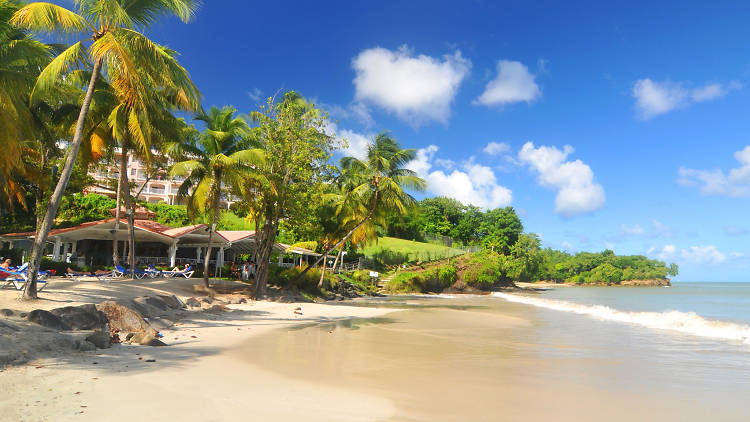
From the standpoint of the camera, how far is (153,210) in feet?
123

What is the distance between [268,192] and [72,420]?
50.6ft

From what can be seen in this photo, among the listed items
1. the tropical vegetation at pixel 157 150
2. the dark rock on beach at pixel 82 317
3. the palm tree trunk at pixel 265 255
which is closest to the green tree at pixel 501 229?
the tropical vegetation at pixel 157 150

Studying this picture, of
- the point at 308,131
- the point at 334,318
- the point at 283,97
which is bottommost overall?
the point at 334,318

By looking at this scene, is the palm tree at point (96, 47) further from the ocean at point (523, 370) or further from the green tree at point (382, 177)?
the green tree at point (382, 177)

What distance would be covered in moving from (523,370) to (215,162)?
15654 millimetres

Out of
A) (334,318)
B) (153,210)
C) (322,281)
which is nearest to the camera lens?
(334,318)

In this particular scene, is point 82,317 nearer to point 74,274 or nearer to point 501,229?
point 74,274

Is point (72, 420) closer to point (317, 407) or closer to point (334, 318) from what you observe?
point (317, 407)

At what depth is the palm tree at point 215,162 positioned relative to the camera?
60.8ft

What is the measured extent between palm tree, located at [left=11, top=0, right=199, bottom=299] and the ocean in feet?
20.7

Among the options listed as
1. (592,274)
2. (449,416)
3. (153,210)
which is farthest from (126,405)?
(592,274)

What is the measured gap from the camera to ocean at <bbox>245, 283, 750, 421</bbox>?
521cm

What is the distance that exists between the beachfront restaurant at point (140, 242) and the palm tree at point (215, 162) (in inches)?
175

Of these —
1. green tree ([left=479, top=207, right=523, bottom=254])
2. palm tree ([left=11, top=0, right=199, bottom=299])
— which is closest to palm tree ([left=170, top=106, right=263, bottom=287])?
palm tree ([left=11, top=0, right=199, bottom=299])
